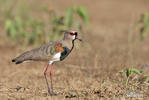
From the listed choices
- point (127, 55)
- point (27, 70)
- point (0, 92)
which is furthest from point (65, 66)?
point (0, 92)

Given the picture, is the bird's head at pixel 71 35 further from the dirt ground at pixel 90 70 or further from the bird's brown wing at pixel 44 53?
the dirt ground at pixel 90 70

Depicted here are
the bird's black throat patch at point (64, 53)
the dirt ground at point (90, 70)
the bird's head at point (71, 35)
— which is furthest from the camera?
the bird's head at point (71, 35)

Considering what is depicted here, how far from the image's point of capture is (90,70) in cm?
686

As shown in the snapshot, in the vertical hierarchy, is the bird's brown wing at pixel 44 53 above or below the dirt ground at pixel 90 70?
above

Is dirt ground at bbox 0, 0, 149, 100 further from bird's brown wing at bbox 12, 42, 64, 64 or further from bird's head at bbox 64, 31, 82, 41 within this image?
bird's brown wing at bbox 12, 42, 64, 64

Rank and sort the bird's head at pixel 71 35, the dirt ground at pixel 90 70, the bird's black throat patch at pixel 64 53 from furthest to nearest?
the bird's head at pixel 71 35, the bird's black throat patch at pixel 64 53, the dirt ground at pixel 90 70

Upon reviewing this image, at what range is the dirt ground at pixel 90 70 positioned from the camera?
469cm

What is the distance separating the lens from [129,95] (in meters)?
4.54

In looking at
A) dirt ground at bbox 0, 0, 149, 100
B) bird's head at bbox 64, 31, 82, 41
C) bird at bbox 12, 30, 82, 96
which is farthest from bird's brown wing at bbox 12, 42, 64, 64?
dirt ground at bbox 0, 0, 149, 100

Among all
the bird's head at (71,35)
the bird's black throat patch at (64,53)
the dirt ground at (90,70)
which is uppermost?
the bird's head at (71,35)

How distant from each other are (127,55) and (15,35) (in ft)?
9.64

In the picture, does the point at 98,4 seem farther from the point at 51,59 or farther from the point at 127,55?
the point at 51,59

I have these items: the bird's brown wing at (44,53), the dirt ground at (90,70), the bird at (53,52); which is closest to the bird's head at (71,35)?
the bird at (53,52)

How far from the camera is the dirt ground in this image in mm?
4688
